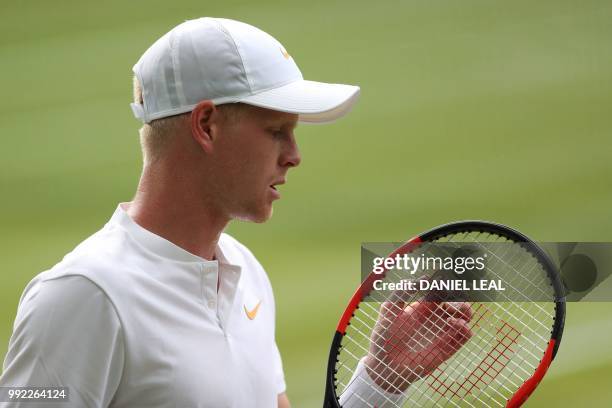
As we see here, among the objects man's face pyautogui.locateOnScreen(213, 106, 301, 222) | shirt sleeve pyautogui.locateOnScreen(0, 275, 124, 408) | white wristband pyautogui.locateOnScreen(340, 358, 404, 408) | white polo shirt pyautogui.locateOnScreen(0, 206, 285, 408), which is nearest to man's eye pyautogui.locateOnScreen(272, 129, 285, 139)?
man's face pyautogui.locateOnScreen(213, 106, 301, 222)

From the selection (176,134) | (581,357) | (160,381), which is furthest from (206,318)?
(581,357)

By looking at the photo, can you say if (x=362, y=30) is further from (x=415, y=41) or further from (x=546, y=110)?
(x=546, y=110)

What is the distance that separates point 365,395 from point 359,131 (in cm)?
147

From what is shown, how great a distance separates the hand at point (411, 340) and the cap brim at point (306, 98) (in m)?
0.31

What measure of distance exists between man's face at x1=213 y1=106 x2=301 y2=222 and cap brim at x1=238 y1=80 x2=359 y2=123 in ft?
0.08

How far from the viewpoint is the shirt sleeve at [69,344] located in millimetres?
1034

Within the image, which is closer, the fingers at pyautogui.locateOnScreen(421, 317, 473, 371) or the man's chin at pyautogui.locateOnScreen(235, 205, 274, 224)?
the man's chin at pyautogui.locateOnScreen(235, 205, 274, 224)

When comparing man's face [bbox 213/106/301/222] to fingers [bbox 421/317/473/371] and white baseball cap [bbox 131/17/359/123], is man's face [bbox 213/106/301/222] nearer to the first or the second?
white baseball cap [bbox 131/17/359/123]

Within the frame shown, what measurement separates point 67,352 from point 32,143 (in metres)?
1.87

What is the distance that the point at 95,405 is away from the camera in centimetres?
105

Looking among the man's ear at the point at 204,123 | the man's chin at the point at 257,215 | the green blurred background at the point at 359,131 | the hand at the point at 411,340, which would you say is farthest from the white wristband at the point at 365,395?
the green blurred background at the point at 359,131

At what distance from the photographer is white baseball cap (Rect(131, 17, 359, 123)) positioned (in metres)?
1.14

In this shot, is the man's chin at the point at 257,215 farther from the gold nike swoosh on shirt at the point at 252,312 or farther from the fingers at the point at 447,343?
the fingers at the point at 447,343

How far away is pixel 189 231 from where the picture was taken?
117cm
